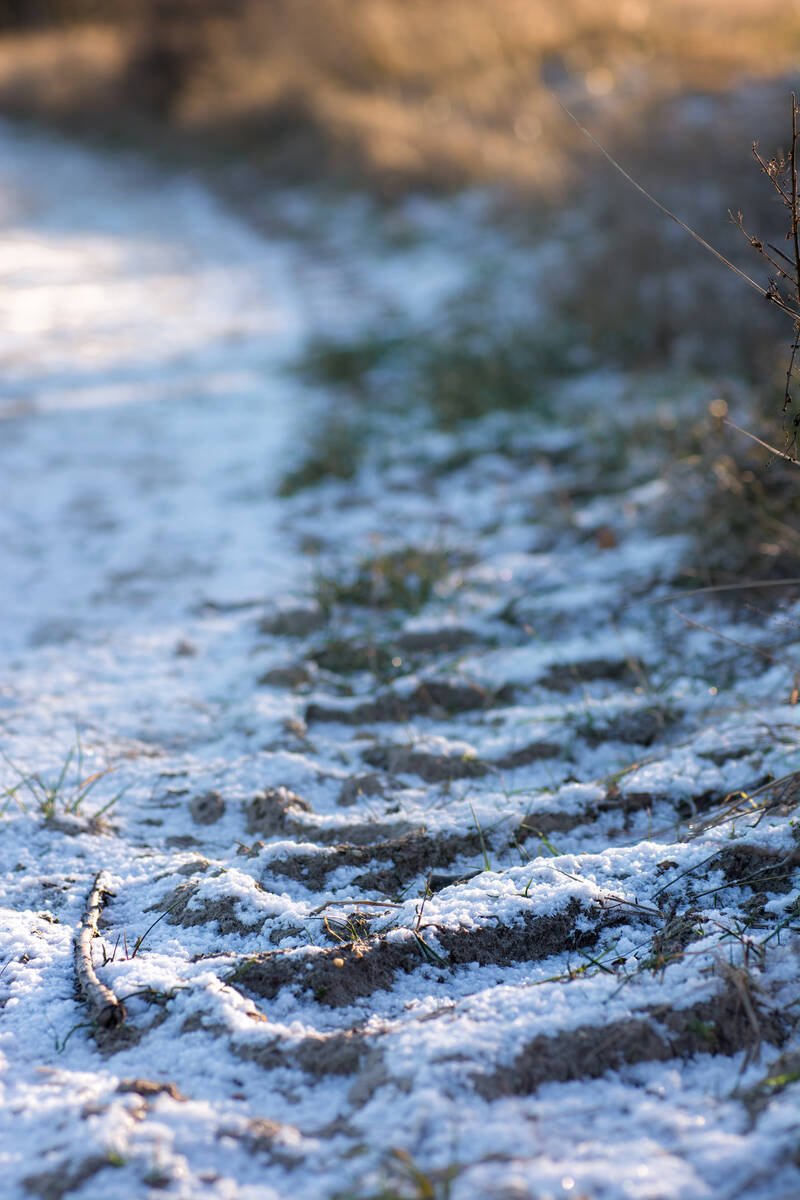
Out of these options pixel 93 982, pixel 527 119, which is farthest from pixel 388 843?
pixel 527 119

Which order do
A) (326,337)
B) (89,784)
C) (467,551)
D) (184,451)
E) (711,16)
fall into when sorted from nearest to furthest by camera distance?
(89,784), (467,551), (184,451), (326,337), (711,16)

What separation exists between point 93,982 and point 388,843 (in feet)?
2.02

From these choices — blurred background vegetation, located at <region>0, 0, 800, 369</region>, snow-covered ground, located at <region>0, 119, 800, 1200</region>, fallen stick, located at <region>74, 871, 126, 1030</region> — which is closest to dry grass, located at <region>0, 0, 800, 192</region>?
blurred background vegetation, located at <region>0, 0, 800, 369</region>

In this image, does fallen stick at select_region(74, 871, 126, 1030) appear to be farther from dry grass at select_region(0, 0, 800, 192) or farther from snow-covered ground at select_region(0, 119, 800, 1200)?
dry grass at select_region(0, 0, 800, 192)

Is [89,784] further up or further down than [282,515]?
further down

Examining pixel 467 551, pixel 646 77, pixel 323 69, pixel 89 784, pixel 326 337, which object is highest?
pixel 323 69

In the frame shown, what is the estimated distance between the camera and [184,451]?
467 centimetres

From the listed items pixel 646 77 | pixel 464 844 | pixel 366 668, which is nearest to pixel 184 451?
pixel 366 668

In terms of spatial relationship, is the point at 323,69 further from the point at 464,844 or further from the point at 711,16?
the point at 464,844

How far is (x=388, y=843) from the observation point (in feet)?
6.17

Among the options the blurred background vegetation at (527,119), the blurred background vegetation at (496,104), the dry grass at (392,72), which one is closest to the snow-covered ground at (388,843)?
the blurred background vegetation at (527,119)

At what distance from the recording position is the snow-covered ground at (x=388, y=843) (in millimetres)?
1202

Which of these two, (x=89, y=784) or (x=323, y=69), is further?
(x=323, y=69)

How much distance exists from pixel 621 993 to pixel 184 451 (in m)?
3.78
